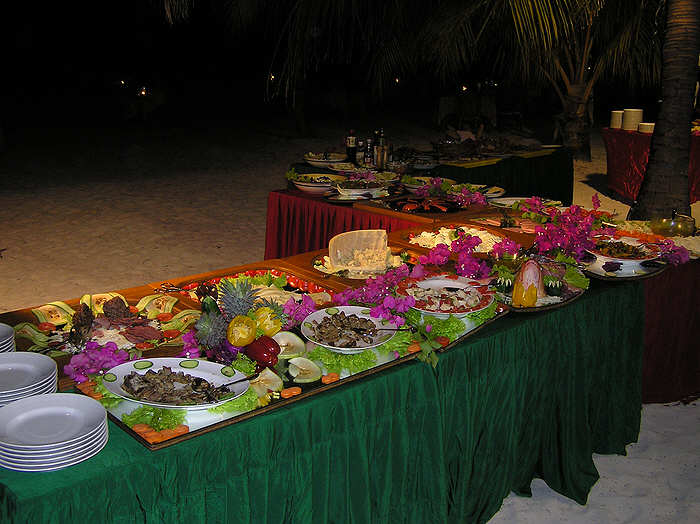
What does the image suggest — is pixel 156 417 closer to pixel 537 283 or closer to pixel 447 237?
pixel 537 283

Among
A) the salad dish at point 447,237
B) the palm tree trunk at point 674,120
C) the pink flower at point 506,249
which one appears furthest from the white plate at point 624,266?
the palm tree trunk at point 674,120

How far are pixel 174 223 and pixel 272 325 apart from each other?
16.8 feet

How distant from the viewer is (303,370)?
1895 millimetres

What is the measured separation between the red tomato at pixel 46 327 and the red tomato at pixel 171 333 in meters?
0.35

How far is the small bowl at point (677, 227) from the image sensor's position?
10.9 feet

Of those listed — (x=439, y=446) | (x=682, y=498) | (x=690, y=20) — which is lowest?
(x=682, y=498)

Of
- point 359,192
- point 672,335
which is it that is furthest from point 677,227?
point 359,192

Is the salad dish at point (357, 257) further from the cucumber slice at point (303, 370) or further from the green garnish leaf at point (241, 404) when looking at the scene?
the green garnish leaf at point (241, 404)

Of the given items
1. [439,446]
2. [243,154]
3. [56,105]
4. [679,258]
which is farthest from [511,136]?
[439,446]

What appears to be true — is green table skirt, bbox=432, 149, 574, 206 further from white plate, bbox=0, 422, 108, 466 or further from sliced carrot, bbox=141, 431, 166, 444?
white plate, bbox=0, 422, 108, 466

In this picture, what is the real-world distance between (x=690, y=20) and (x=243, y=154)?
7.92 metres

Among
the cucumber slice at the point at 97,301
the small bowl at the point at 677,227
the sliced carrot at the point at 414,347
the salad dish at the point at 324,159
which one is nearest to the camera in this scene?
the sliced carrot at the point at 414,347

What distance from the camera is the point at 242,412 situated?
1.69 meters

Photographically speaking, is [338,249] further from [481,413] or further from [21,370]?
[21,370]
